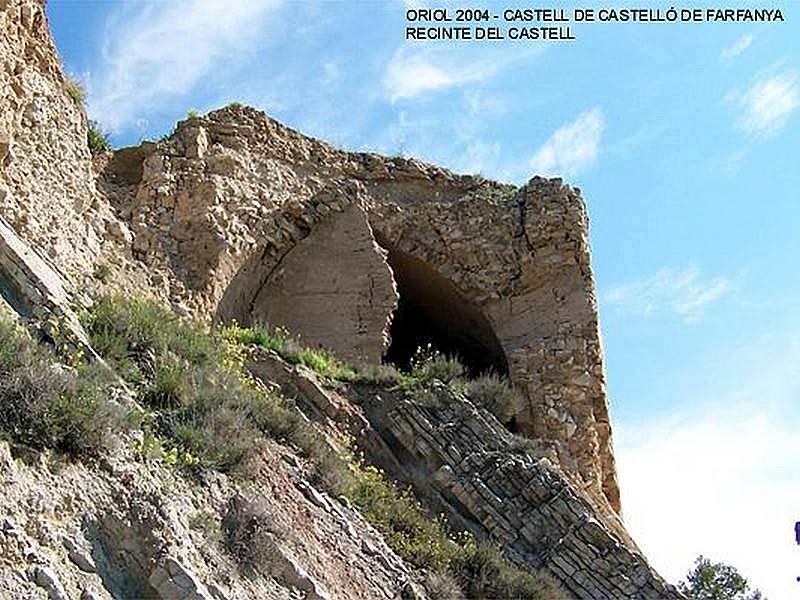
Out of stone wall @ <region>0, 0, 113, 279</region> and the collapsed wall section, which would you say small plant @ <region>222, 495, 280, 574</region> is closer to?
stone wall @ <region>0, 0, 113, 279</region>

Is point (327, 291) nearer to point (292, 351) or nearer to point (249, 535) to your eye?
point (292, 351)

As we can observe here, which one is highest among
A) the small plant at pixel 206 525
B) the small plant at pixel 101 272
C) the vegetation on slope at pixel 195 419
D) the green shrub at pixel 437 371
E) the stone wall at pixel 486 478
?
the green shrub at pixel 437 371

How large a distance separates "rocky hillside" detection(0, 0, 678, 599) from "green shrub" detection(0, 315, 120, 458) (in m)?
0.02

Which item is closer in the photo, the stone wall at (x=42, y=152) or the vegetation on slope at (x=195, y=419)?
the vegetation on slope at (x=195, y=419)

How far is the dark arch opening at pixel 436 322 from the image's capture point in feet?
54.2

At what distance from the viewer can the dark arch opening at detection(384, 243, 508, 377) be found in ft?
54.2

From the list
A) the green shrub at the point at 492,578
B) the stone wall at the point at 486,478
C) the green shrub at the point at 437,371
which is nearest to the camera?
the green shrub at the point at 492,578

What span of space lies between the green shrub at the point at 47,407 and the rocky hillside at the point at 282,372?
0.06 feet

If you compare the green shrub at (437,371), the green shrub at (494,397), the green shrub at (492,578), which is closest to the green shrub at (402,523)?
the green shrub at (492,578)

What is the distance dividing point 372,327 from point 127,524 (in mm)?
8429

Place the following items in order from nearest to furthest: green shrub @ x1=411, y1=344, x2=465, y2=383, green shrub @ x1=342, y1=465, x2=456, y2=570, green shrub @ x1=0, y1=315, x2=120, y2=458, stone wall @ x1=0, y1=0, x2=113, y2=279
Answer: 1. green shrub @ x1=0, y1=315, x2=120, y2=458
2. green shrub @ x1=342, y1=465, x2=456, y2=570
3. stone wall @ x1=0, y1=0, x2=113, y2=279
4. green shrub @ x1=411, y1=344, x2=465, y2=383

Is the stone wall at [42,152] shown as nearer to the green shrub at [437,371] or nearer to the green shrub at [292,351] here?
the green shrub at [292,351]

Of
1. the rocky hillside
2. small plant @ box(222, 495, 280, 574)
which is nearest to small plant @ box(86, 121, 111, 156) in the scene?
the rocky hillside

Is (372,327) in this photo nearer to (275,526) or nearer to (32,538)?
(275,526)
